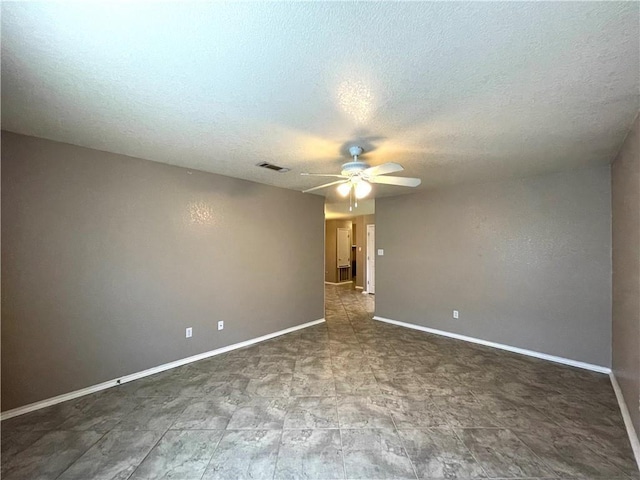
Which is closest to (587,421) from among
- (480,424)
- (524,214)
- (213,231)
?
(480,424)

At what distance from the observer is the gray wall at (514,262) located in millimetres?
3133

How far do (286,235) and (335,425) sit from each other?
2904 millimetres

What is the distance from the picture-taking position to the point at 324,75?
1.47 metres

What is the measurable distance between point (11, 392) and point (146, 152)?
7.88 feet

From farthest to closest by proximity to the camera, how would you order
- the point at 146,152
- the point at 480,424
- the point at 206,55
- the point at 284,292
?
the point at 284,292
the point at 146,152
the point at 480,424
the point at 206,55

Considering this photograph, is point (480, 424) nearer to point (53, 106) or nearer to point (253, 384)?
point (253, 384)

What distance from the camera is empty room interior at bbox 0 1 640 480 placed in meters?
1.27

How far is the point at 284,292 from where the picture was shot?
4.44 metres

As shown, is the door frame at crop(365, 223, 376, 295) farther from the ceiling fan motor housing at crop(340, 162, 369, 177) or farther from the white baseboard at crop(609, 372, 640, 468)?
the ceiling fan motor housing at crop(340, 162, 369, 177)

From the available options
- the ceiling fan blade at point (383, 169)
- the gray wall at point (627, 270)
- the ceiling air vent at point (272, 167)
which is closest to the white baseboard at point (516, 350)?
the gray wall at point (627, 270)

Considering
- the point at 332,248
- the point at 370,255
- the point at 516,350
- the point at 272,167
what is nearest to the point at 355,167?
the point at 272,167

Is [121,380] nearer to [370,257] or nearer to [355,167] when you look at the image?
[355,167]

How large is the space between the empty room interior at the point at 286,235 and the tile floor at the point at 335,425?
0.02 metres

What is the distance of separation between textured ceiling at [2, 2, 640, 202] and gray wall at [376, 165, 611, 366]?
3.27ft
